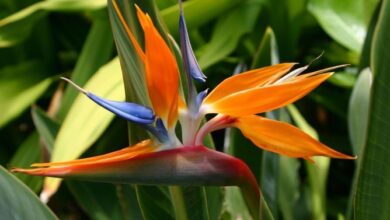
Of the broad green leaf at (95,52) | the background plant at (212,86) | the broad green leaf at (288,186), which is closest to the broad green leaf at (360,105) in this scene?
the background plant at (212,86)

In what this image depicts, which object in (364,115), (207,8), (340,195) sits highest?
(207,8)

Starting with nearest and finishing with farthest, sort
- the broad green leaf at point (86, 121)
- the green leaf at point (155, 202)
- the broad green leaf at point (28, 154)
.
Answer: the green leaf at point (155, 202), the broad green leaf at point (86, 121), the broad green leaf at point (28, 154)

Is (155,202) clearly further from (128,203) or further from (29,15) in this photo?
(29,15)

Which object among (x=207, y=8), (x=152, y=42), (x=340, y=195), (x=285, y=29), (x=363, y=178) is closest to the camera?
(x=152, y=42)

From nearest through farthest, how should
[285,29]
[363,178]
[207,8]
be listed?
[363,178], [207,8], [285,29]

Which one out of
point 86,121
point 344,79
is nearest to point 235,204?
point 86,121

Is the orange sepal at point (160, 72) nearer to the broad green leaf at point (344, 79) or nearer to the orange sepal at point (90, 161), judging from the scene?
the orange sepal at point (90, 161)

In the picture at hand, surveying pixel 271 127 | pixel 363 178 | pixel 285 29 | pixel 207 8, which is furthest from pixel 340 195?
pixel 271 127

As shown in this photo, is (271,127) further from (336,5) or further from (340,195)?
(340,195)
